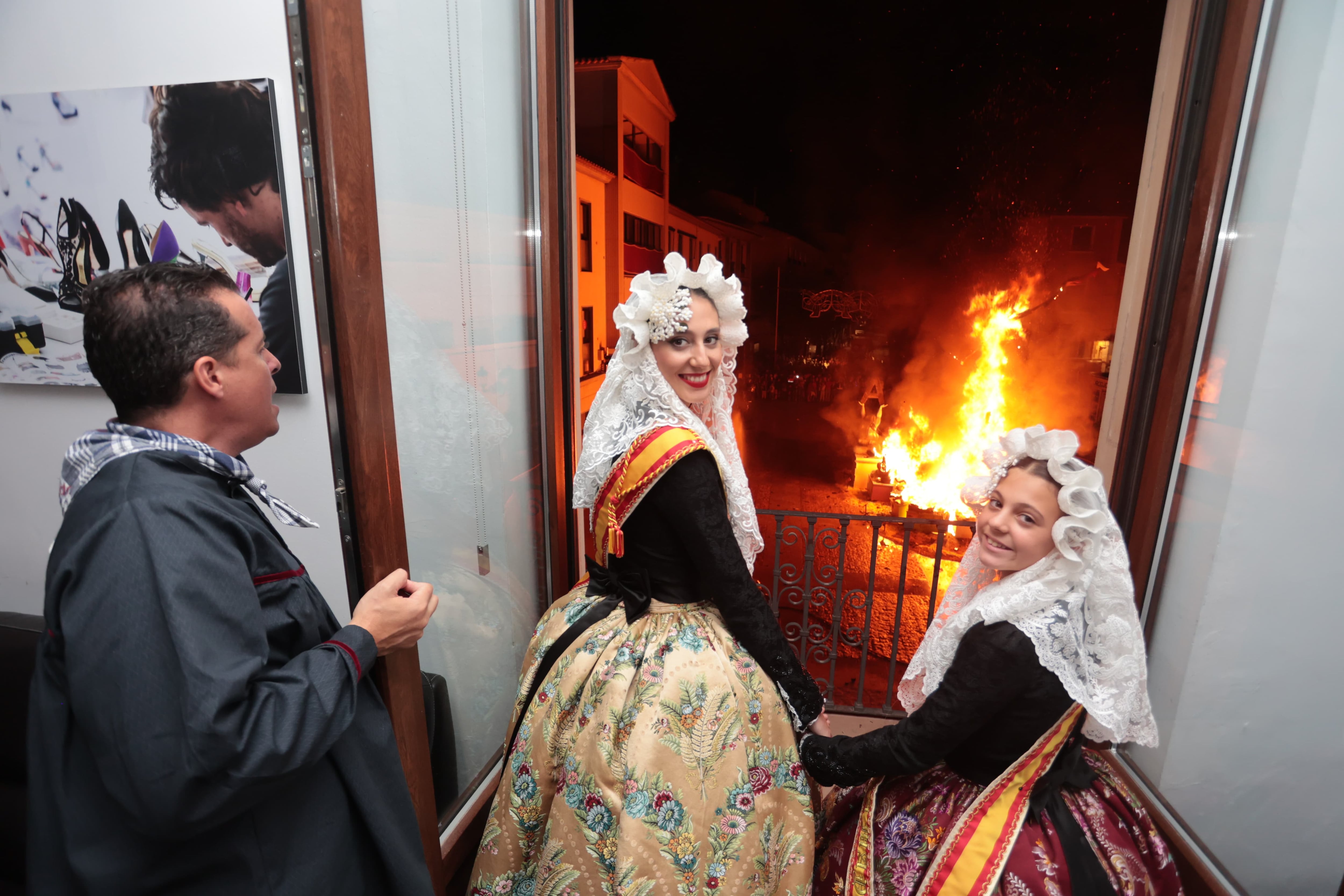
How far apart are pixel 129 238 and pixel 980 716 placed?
88.6 inches

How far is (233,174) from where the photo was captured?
57.7 inches

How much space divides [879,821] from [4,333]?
2.63 m

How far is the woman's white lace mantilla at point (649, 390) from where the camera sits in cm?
155

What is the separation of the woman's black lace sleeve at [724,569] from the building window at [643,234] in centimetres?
593

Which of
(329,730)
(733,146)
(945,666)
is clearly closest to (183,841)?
(329,730)

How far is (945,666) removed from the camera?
1367 millimetres

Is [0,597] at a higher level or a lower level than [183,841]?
lower

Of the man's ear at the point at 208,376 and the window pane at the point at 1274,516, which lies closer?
the man's ear at the point at 208,376

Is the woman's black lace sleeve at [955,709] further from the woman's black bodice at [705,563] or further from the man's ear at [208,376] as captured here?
the man's ear at [208,376]

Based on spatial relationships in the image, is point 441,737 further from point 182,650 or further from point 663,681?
point 182,650

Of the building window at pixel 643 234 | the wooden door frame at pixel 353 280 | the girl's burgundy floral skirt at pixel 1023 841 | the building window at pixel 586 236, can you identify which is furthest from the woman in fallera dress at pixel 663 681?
the building window at pixel 643 234

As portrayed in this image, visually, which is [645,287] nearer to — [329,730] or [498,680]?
[329,730]

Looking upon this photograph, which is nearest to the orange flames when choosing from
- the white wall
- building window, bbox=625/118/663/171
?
building window, bbox=625/118/663/171

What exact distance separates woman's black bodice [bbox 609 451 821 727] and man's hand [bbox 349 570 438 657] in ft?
1.83
